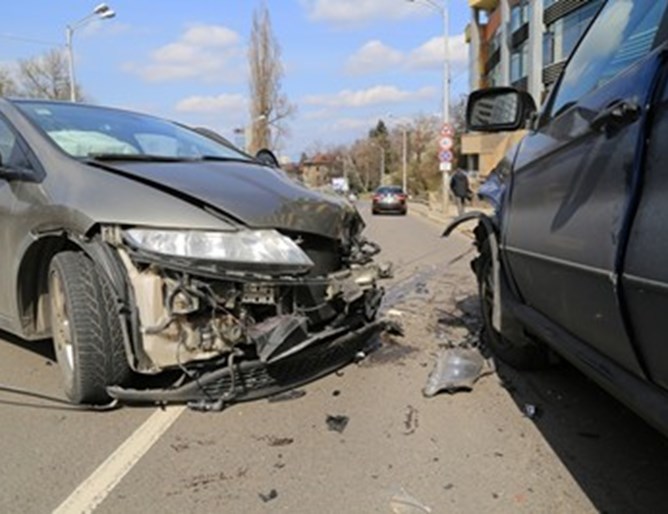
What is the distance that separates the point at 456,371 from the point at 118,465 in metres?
2.34

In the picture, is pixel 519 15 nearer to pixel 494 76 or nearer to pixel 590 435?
pixel 494 76

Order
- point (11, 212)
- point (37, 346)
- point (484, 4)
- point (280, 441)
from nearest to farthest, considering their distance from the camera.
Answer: point (280, 441) < point (11, 212) < point (37, 346) < point (484, 4)

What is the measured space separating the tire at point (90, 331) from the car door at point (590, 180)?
2.23 m

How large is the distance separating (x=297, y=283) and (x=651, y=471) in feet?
6.50

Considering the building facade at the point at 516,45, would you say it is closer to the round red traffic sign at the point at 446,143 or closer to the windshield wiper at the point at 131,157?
the round red traffic sign at the point at 446,143

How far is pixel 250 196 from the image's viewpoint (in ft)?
13.5

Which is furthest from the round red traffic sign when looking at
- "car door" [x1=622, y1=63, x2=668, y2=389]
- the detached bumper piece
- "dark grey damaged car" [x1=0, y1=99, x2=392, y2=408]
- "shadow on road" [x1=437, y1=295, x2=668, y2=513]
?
"car door" [x1=622, y1=63, x2=668, y2=389]

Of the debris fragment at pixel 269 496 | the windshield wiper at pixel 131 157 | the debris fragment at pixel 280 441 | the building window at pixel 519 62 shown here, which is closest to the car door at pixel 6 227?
the windshield wiper at pixel 131 157

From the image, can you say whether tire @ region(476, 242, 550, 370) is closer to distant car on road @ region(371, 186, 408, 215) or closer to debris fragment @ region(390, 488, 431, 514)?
debris fragment @ region(390, 488, 431, 514)

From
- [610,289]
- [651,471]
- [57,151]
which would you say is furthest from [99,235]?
[651,471]

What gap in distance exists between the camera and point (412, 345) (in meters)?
5.69

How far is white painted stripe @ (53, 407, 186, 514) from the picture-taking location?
117 inches

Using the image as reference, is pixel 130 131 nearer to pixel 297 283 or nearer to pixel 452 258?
pixel 297 283

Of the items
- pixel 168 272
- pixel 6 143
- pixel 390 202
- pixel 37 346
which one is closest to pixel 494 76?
pixel 390 202
